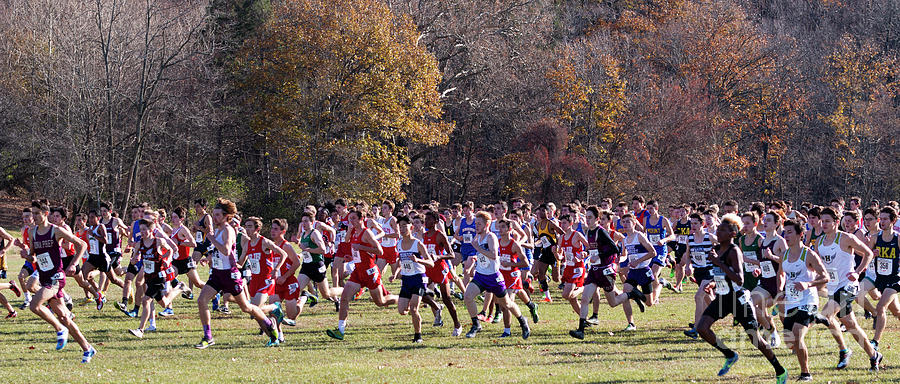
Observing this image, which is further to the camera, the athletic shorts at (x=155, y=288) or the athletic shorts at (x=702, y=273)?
the athletic shorts at (x=702, y=273)

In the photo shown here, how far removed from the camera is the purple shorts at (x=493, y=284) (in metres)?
11.7

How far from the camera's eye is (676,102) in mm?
42875

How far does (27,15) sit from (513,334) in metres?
35.3

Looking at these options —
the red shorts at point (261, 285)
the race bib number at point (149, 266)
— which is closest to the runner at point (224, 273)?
the red shorts at point (261, 285)

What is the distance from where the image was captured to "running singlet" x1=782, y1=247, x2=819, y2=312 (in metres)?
8.89

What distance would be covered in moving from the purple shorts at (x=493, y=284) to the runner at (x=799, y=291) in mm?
3693

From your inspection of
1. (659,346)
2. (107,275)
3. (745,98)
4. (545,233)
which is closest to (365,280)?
(659,346)

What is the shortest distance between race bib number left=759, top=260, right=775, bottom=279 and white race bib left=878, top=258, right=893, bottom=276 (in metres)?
1.78

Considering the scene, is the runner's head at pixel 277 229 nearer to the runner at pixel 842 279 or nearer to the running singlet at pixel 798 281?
the running singlet at pixel 798 281

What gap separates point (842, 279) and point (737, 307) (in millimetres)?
1637

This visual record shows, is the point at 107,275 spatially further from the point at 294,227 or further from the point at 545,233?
the point at 294,227

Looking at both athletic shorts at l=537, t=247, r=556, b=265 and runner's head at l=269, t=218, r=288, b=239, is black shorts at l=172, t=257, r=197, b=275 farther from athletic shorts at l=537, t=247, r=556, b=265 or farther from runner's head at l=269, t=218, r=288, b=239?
athletic shorts at l=537, t=247, r=556, b=265

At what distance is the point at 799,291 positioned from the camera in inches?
351

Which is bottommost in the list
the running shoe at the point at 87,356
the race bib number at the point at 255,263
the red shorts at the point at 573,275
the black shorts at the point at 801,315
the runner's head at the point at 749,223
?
the running shoe at the point at 87,356
